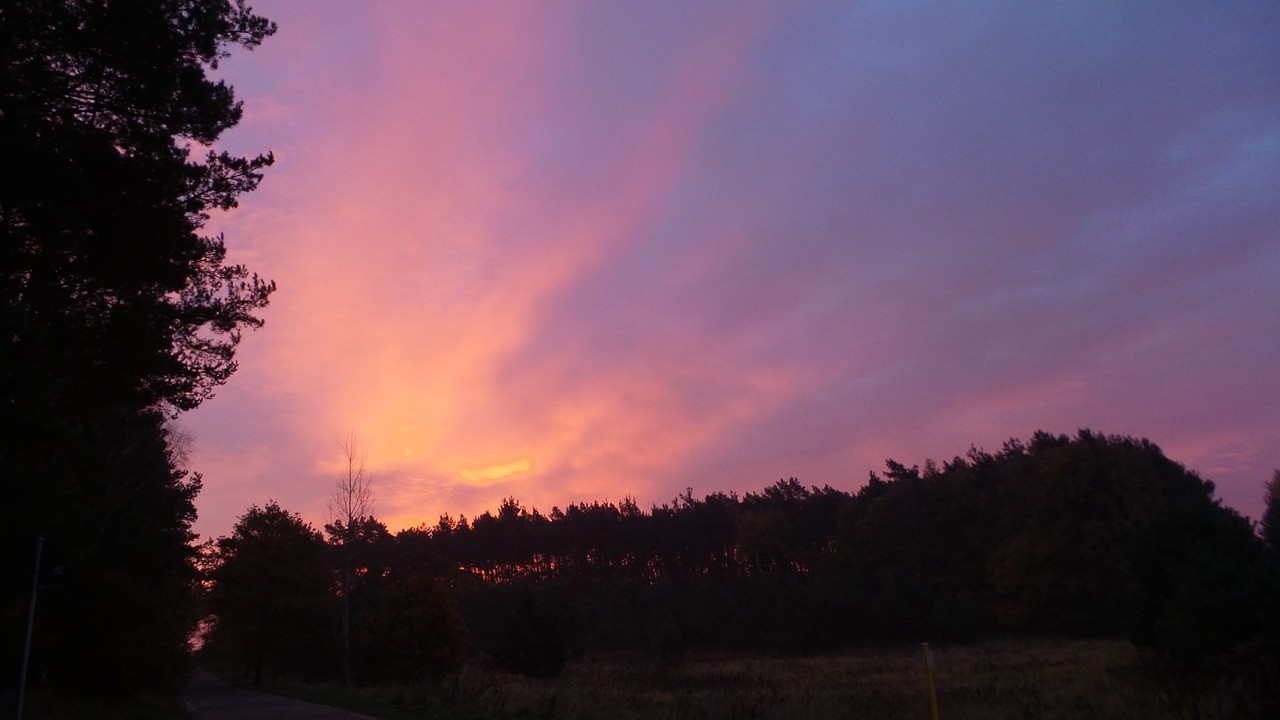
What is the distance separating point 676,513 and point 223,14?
79.2 m

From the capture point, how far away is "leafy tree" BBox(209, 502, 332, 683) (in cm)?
3897

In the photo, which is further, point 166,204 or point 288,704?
point 288,704

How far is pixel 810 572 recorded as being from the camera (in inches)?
3310

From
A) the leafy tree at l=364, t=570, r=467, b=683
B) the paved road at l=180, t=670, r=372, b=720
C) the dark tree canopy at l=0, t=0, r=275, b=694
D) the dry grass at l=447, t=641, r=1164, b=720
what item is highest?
the dark tree canopy at l=0, t=0, r=275, b=694

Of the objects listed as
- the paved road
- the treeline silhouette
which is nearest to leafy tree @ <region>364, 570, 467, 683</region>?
the treeline silhouette

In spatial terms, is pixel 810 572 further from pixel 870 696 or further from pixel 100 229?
pixel 100 229

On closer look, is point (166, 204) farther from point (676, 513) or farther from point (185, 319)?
point (676, 513)

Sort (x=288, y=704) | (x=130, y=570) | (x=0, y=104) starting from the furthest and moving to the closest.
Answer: (x=288, y=704) → (x=130, y=570) → (x=0, y=104)

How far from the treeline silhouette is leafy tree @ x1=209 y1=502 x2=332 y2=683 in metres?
0.13

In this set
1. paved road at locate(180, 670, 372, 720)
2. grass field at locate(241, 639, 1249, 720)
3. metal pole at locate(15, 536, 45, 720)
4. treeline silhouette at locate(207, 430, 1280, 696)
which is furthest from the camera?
treeline silhouette at locate(207, 430, 1280, 696)

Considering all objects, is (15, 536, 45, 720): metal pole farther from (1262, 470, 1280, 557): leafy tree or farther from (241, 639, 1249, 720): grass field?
(1262, 470, 1280, 557): leafy tree

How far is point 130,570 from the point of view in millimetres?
19047

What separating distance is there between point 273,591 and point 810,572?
5896 centimetres

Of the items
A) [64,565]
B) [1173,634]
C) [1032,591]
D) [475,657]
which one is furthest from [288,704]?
[1032,591]
